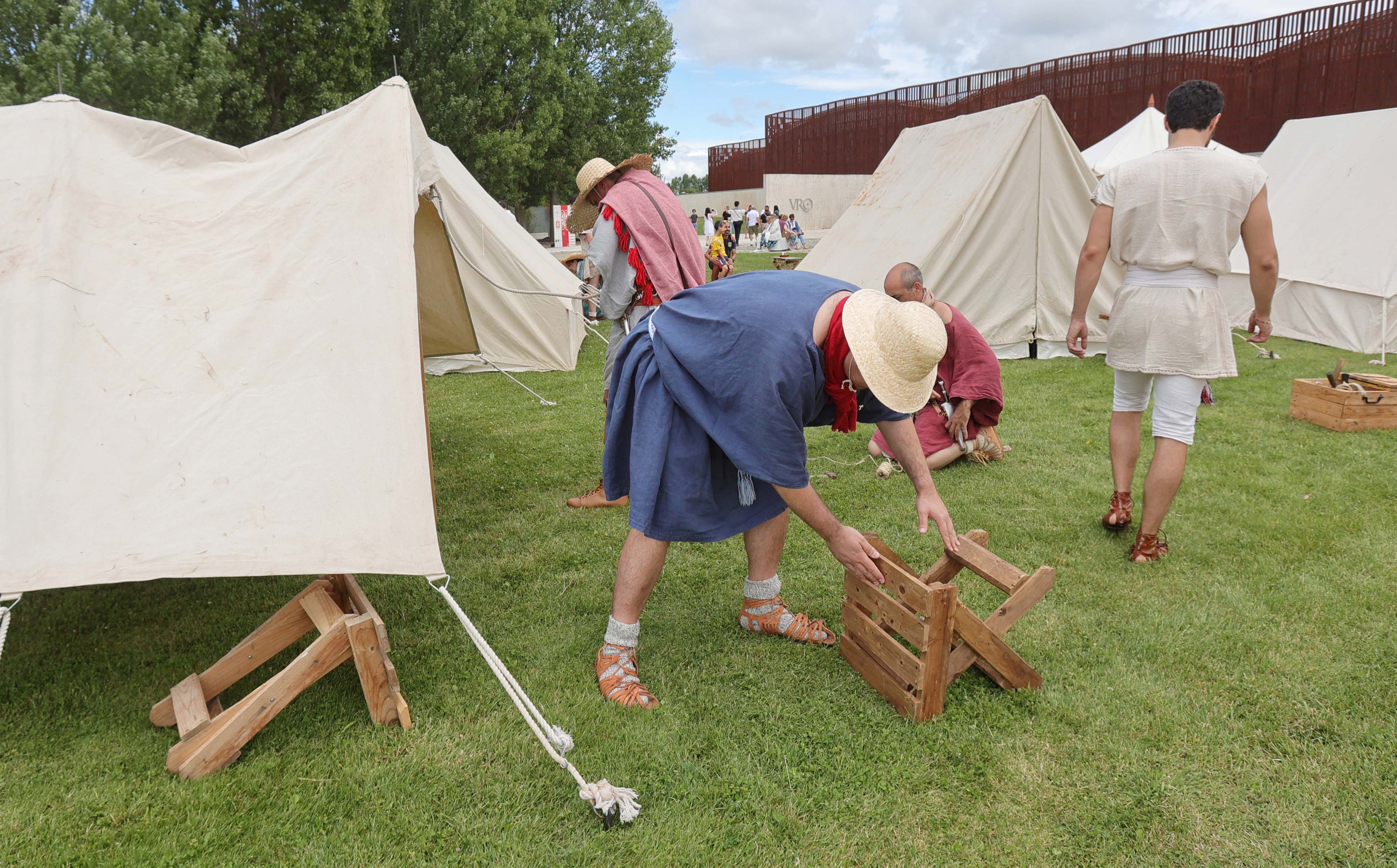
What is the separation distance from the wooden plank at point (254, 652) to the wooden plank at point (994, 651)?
1.95 meters

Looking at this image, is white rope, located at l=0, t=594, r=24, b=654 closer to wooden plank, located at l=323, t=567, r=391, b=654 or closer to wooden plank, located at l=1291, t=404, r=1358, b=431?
wooden plank, located at l=323, t=567, r=391, b=654

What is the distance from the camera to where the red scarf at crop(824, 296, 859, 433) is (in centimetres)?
208

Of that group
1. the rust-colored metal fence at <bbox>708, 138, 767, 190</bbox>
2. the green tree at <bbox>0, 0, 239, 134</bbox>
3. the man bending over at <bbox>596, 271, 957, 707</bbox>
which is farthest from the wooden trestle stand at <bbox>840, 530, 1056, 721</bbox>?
the rust-colored metal fence at <bbox>708, 138, 767, 190</bbox>

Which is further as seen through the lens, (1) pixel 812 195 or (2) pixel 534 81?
(1) pixel 812 195

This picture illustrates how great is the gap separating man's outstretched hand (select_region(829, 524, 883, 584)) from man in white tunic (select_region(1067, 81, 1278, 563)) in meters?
1.65

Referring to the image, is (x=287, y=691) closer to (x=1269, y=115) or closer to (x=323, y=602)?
(x=323, y=602)

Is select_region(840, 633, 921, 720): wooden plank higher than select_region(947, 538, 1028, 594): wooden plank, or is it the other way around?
select_region(947, 538, 1028, 594): wooden plank

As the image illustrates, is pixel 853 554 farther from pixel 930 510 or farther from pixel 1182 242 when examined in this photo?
pixel 1182 242

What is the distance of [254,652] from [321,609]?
0.75ft

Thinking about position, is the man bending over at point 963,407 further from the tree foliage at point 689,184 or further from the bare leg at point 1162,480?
the tree foliage at point 689,184

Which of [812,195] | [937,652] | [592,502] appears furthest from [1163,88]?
[937,652]

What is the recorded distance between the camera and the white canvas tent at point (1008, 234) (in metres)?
7.31

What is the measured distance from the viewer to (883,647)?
2.51 m

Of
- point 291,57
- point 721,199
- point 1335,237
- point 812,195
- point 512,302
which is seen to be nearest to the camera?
point 512,302
